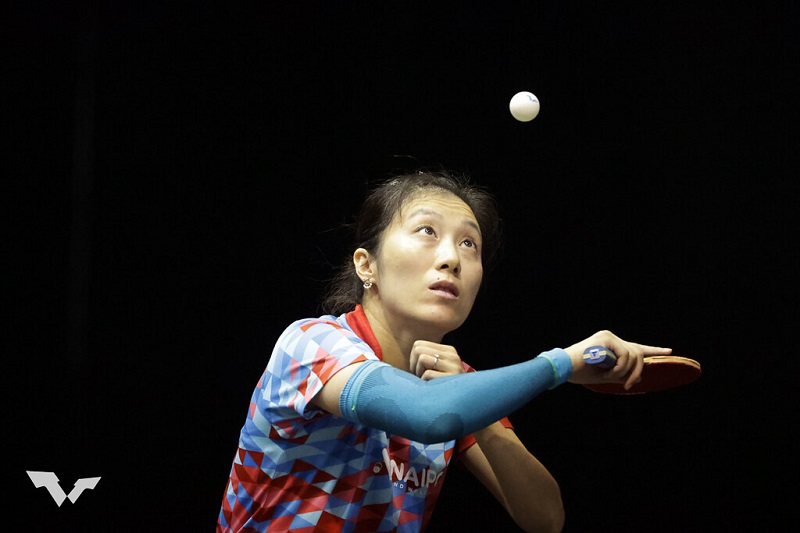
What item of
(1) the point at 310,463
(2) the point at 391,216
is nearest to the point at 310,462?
(1) the point at 310,463

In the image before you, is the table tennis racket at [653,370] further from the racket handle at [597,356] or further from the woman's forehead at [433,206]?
the woman's forehead at [433,206]

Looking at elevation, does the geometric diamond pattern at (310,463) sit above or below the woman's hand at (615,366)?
below

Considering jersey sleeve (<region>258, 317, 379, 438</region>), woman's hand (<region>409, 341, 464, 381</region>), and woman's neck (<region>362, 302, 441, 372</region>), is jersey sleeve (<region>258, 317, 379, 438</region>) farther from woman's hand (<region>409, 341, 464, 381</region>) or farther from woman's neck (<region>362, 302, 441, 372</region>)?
woman's neck (<region>362, 302, 441, 372</region>)

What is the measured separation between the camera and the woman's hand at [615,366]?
175cm

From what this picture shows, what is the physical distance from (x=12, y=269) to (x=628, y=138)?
2.12 m

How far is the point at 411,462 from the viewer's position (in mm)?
2068

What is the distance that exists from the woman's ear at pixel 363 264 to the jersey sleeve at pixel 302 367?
334 millimetres

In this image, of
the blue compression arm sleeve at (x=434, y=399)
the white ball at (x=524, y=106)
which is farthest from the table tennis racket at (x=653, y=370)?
the white ball at (x=524, y=106)

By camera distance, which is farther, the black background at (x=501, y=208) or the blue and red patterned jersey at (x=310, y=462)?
the black background at (x=501, y=208)

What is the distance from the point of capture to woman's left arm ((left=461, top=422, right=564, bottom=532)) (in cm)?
212

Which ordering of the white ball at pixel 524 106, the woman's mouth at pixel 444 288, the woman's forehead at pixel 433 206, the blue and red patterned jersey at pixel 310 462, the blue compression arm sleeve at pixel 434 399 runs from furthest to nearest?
the white ball at pixel 524 106
the woman's forehead at pixel 433 206
the woman's mouth at pixel 444 288
the blue and red patterned jersey at pixel 310 462
the blue compression arm sleeve at pixel 434 399

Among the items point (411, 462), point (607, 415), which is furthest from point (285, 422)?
point (607, 415)

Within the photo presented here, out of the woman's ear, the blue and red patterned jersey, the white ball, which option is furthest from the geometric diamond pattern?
the white ball
